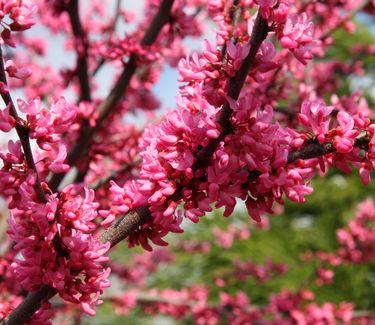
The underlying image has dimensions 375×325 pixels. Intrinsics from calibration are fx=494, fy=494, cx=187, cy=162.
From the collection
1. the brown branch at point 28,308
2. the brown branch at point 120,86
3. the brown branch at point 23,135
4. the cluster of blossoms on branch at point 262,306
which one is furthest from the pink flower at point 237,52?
the cluster of blossoms on branch at point 262,306

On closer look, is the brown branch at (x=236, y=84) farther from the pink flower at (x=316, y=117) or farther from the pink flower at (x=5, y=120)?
the pink flower at (x=5, y=120)

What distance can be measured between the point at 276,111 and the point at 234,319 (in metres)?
2.23

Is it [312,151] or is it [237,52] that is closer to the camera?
[237,52]

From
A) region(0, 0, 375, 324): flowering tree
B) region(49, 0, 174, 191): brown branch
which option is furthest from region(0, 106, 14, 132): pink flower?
region(49, 0, 174, 191): brown branch

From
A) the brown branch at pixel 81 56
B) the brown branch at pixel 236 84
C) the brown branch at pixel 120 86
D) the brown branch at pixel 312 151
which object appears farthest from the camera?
the brown branch at pixel 81 56

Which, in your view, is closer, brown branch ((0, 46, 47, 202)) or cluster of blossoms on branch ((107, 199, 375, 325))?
brown branch ((0, 46, 47, 202))

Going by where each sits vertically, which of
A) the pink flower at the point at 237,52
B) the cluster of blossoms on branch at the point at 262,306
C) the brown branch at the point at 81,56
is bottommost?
the cluster of blossoms on branch at the point at 262,306

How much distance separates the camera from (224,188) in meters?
1.60

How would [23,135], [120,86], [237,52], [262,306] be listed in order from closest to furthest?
[237,52], [23,135], [120,86], [262,306]

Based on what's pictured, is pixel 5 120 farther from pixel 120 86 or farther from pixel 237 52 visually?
pixel 120 86

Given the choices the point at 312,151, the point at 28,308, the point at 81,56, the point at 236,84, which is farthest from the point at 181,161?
the point at 81,56

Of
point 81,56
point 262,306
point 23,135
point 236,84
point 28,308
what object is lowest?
point 262,306

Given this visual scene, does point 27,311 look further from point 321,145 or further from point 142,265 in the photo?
point 142,265

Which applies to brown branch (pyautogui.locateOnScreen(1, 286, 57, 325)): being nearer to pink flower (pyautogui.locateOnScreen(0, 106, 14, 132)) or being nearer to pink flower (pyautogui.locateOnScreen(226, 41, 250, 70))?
pink flower (pyautogui.locateOnScreen(0, 106, 14, 132))
